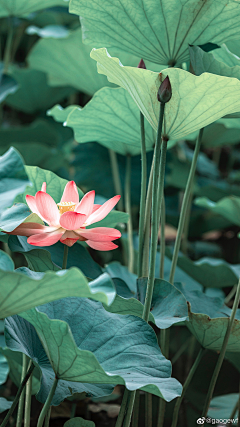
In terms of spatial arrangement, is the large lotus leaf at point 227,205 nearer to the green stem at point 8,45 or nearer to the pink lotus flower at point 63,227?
the pink lotus flower at point 63,227

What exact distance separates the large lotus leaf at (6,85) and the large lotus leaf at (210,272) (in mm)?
699

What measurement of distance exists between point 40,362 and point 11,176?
271 mm

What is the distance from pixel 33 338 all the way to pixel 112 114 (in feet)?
1.27

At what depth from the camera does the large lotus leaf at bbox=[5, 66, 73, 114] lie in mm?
1457

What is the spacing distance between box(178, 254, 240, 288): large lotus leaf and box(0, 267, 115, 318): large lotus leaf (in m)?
0.57

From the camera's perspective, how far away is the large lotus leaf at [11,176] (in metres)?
0.56

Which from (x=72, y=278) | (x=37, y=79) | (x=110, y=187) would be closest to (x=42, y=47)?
(x=37, y=79)

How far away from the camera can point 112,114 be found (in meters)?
0.67

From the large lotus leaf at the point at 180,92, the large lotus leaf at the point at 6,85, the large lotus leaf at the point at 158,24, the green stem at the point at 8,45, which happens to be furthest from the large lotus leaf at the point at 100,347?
the green stem at the point at 8,45

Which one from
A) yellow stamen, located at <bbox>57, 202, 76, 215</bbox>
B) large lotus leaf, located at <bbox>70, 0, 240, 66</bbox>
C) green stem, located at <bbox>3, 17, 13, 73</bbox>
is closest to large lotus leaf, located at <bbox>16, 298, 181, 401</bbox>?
yellow stamen, located at <bbox>57, 202, 76, 215</bbox>

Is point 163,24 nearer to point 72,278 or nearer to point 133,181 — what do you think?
point 72,278

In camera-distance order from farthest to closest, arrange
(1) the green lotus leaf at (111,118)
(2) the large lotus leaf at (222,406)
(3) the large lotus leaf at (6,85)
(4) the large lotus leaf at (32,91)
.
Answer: (4) the large lotus leaf at (32,91)
(3) the large lotus leaf at (6,85)
(2) the large lotus leaf at (222,406)
(1) the green lotus leaf at (111,118)

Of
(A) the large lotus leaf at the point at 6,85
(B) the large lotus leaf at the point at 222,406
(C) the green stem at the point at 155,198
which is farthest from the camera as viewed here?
(A) the large lotus leaf at the point at 6,85

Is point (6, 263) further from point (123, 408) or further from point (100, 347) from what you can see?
point (123, 408)
